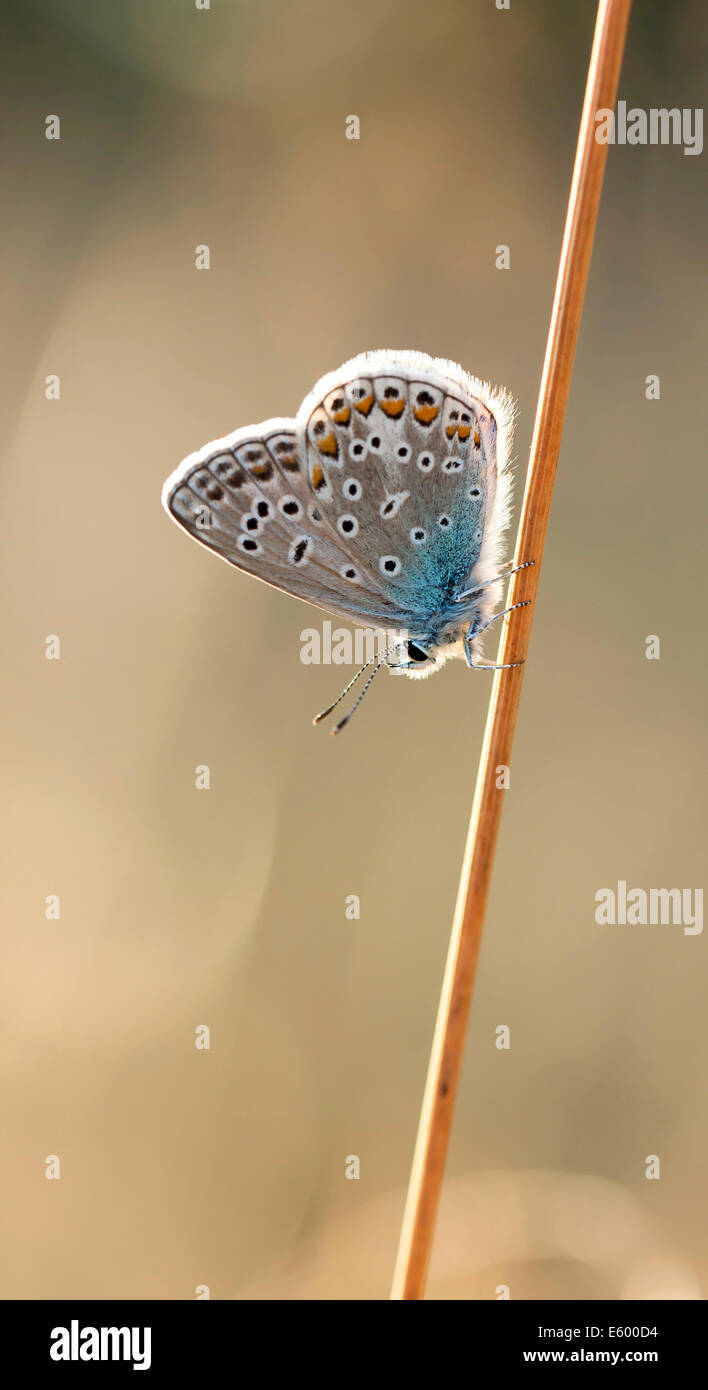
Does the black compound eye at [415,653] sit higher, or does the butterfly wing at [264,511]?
the butterfly wing at [264,511]

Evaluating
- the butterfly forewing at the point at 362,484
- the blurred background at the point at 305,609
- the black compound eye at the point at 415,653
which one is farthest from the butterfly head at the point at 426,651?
the blurred background at the point at 305,609

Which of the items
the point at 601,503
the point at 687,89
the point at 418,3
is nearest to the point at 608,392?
the point at 601,503

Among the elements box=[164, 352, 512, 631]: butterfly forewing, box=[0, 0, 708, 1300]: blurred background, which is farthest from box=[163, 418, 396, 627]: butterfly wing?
box=[0, 0, 708, 1300]: blurred background

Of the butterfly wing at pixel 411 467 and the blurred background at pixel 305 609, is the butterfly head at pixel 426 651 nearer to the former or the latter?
the butterfly wing at pixel 411 467

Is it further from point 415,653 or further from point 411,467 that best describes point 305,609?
point 411,467

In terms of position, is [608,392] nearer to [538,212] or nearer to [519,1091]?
[538,212]

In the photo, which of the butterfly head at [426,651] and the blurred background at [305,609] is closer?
the butterfly head at [426,651]

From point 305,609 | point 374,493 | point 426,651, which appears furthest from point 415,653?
point 305,609
